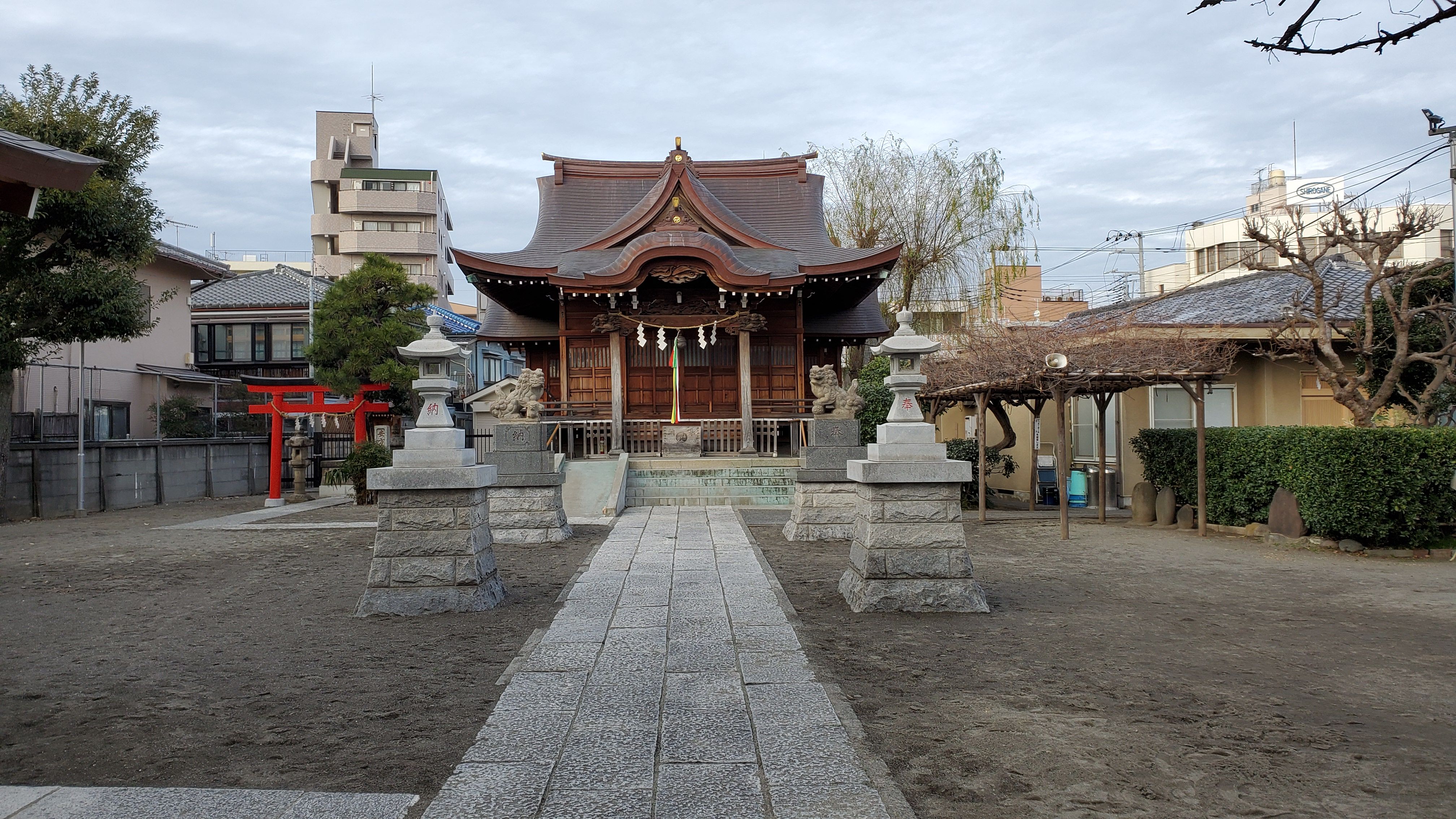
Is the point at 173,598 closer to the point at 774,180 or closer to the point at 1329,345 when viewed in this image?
the point at 1329,345

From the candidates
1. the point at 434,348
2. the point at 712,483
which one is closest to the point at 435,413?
the point at 434,348

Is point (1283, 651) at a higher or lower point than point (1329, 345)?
lower

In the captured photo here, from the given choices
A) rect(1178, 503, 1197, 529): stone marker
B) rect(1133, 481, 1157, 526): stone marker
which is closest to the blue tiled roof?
rect(1133, 481, 1157, 526): stone marker

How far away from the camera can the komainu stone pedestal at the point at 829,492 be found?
11688 millimetres

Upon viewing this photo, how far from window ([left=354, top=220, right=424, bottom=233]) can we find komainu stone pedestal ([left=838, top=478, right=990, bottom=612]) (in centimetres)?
4486

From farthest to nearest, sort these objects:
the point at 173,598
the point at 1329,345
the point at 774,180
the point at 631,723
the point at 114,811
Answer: the point at 774,180, the point at 1329,345, the point at 173,598, the point at 631,723, the point at 114,811

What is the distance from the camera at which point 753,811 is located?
3404mm

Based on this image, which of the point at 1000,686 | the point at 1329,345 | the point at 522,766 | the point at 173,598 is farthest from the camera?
the point at 1329,345

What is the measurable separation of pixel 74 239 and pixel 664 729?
14955 mm

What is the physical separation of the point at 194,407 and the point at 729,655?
80.4ft

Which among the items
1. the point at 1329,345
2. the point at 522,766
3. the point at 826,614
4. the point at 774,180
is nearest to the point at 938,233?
the point at 774,180

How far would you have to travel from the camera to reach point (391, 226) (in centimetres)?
4744

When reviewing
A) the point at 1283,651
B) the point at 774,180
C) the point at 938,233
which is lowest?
the point at 1283,651

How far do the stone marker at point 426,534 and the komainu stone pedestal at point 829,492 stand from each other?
211 inches
